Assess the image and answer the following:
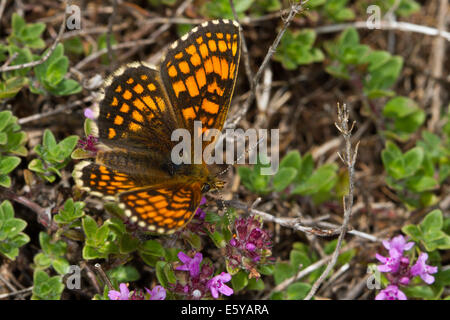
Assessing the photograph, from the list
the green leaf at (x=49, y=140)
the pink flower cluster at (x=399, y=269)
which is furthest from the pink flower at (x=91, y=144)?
the pink flower cluster at (x=399, y=269)

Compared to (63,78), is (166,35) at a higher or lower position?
higher

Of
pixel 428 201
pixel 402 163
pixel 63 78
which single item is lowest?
pixel 428 201

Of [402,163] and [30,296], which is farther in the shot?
[402,163]

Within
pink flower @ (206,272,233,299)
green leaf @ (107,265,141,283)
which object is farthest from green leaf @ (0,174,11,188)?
pink flower @ (206,272,233,299)

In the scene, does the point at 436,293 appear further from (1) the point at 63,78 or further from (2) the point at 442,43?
(1) the point at 63,78

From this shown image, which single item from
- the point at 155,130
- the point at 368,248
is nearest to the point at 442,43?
the point at 368,248
